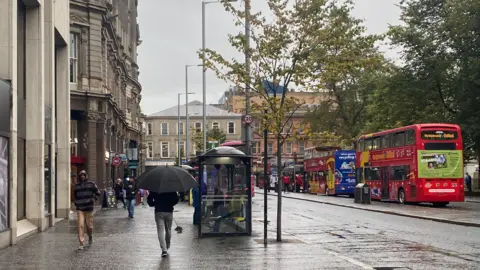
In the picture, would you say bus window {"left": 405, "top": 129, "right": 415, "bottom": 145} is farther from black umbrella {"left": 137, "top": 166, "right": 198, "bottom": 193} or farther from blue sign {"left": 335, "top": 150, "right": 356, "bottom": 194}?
black umbrella {"left": 137, "top": 166, "right": 198, "bottom": 193}

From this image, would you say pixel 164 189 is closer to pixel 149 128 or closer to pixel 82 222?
pixel 82 222

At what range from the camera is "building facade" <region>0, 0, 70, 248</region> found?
16.5 m

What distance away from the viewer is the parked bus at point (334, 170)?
5241 cm

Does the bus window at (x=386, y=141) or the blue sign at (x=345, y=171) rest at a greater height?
the bus window at (x=386, y=141)

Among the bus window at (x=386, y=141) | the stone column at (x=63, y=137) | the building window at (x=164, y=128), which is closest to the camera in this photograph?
the stone column at (x=63, y=137)

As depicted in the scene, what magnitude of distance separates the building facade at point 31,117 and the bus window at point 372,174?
20135mm

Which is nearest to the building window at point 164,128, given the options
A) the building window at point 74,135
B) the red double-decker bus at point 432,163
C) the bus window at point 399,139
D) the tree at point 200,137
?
the tree at point 200,137

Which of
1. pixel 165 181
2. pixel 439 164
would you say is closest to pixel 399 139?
pixel 439 164

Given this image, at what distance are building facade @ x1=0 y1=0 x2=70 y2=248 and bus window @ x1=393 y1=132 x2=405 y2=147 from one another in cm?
1750

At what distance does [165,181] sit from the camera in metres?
14.6

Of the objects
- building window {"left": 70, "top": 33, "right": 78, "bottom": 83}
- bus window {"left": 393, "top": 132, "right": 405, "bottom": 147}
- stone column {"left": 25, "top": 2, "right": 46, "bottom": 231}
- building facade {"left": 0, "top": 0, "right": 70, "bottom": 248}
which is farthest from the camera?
building window {"left": 70, "top": 33, "right": 78, "bottom": 83}

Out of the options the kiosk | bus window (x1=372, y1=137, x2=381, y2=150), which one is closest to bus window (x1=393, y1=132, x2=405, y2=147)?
bus window (x1=372, y1=137, x2=381, y2=150)

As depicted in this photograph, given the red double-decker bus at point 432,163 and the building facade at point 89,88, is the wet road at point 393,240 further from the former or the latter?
the building facade at point 89,88

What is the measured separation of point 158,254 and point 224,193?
4.16 m
